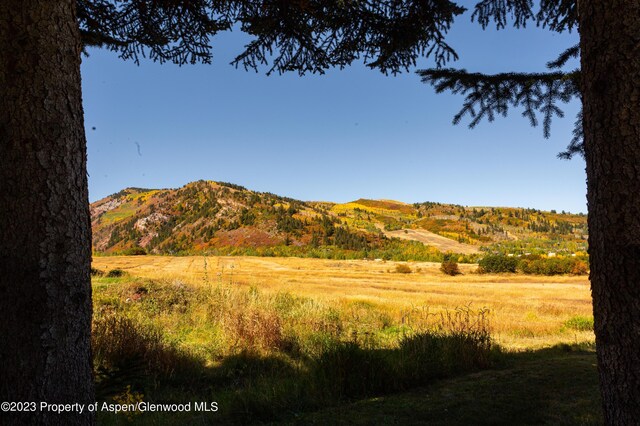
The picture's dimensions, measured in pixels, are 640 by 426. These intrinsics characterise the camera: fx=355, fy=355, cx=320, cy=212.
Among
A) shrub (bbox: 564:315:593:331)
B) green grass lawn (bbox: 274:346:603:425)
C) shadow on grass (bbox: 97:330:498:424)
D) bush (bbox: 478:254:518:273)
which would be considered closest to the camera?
green grass lawn (bbox: 274:346:603:425)

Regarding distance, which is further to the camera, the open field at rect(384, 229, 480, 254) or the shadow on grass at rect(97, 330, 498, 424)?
the open field at rect(384, 229, 480, 254)

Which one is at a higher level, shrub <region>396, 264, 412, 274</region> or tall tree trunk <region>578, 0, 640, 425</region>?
tall tree trunk <region>578, 0, 640, 425</region>

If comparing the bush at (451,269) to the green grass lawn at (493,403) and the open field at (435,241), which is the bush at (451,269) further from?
the green grass lawn at (493,403)

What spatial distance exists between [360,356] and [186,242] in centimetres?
7175

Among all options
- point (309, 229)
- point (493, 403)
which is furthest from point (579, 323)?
point (309, 229)

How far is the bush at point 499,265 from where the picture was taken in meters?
30.1

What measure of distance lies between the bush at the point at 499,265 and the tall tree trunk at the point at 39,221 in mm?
32574

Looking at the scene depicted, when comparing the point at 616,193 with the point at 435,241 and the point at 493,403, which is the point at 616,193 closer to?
the point at 493,403

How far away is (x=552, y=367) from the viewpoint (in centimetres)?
497

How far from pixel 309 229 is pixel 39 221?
6619 cm

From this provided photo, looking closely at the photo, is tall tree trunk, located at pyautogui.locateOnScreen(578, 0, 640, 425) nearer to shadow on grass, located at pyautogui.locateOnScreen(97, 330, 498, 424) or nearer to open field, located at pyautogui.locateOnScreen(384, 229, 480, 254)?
shadow on grass, located at pyautogui.locateOnScreen(97, 330, 498, 424)

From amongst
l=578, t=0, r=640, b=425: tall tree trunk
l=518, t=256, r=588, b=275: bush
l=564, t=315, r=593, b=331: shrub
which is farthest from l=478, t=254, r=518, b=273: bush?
l=578, t=0, r=640, b=425: tall tree trunk

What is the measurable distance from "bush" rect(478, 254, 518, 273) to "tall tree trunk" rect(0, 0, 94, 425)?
32.6 metres

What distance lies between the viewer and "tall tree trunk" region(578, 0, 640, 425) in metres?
1.85
